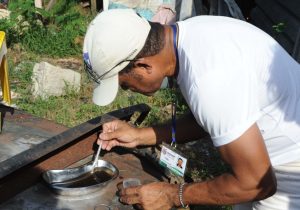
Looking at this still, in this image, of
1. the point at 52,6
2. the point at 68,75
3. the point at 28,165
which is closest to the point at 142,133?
the point at 28,165

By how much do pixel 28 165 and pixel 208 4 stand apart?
7107mm

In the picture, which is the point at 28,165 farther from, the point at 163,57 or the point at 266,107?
the point at 266,107

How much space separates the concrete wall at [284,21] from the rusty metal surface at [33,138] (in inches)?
128

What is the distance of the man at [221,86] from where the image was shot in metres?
1.65

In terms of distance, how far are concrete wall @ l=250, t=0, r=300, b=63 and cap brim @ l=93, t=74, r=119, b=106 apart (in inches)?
139

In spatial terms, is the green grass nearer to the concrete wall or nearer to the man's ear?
the concrete wall

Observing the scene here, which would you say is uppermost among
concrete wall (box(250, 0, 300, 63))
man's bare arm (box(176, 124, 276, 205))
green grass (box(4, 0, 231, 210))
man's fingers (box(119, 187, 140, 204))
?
man's bare arm (box(176, 124, 276, 205))

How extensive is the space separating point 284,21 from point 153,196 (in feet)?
15.6

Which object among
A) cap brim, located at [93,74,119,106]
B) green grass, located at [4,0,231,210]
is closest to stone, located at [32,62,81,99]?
green grass, located at [4,0,231,210]

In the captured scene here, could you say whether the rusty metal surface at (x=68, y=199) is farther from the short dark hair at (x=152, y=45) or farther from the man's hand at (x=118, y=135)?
the short dark hair at (x=152, y=45)

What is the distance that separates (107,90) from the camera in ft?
6.32

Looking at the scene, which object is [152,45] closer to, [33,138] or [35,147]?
[35,147]

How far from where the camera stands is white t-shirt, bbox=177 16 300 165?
163 centimetres

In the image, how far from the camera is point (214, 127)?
1.67 metres
